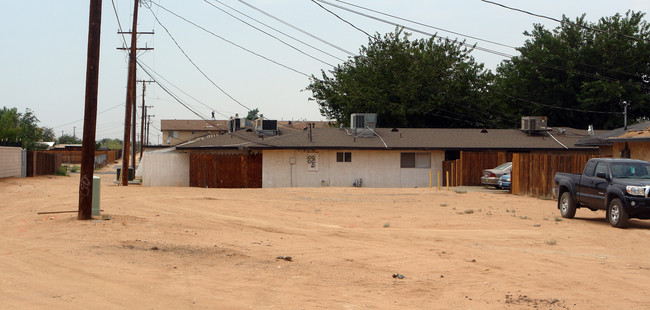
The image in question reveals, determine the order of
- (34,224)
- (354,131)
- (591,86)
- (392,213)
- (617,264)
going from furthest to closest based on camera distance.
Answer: (591,86) < (354,131) < (392,213) < (34,224) < (617,264)

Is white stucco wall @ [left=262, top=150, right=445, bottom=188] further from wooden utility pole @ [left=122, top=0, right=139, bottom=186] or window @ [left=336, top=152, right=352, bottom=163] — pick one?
wooden utility pole @ [left=122, top=0, right=139, bottom=186]

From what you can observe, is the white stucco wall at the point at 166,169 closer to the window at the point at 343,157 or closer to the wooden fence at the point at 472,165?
the window at the point at 343,157

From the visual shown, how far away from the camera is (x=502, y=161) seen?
3869cm

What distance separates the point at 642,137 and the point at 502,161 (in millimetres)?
15132

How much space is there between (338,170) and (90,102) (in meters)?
25.7

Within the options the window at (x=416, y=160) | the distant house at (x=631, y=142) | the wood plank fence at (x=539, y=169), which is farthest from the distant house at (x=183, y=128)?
the distant house at (x=631, y=142)

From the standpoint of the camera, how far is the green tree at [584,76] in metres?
57.5

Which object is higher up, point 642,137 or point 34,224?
point 642,137

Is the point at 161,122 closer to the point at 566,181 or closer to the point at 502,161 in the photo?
the point at 502,161

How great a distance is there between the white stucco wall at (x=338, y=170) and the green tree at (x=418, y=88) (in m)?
17.3

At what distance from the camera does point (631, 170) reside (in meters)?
A: 17.6

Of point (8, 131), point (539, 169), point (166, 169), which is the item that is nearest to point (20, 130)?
point (8, 131)

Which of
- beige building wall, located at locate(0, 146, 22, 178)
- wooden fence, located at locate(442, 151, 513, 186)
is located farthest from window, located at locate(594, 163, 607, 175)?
beige building wall, located at locate(0, 146, 22, 178)

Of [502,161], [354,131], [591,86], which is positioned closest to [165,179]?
[354,131]
